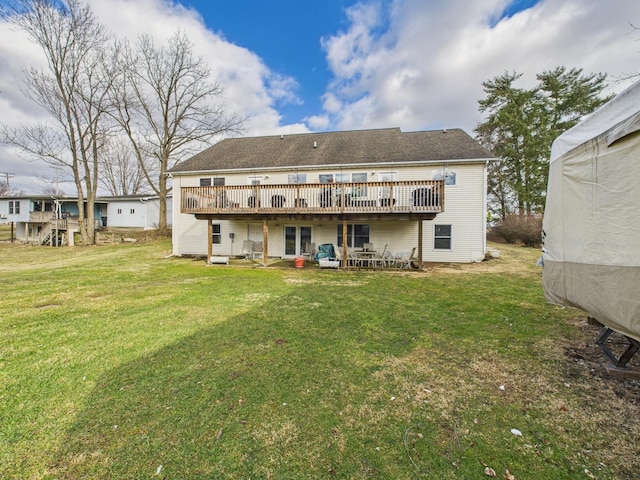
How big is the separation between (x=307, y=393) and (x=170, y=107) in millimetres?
27653

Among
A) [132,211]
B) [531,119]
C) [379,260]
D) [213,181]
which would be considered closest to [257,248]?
[213,181]

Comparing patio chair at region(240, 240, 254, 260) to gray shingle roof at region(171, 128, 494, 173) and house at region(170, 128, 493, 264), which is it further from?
gray shingle roof at region(171, 128, 494, 173)

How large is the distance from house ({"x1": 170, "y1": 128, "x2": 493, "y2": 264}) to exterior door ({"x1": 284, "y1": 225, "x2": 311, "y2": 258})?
54mm

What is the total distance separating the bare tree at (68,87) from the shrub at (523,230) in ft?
101

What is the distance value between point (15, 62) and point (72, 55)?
3.10m

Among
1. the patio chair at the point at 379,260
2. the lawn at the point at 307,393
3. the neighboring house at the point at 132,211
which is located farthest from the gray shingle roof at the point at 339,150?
the neighboring house at the point at 132,211

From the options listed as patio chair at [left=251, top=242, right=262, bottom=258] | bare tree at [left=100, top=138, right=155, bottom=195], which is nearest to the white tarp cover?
patio chair at [left=251, top=242, right=262, bottom=258]

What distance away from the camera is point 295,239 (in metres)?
14.4

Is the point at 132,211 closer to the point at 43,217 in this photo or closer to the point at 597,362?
the point at 43,217

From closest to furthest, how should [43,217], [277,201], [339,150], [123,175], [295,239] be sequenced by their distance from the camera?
[277,201]
[295,239]
[339,150]
[43,217]
[123,175]

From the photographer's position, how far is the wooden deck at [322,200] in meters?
10.2

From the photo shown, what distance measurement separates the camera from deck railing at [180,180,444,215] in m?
10.2

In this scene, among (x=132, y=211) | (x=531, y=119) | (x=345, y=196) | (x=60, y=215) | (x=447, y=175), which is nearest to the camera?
(x=345, y=196)

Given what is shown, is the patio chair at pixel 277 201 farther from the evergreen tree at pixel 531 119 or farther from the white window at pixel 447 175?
the evergreen tree at pixel 531 119
